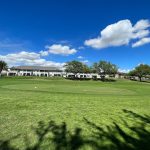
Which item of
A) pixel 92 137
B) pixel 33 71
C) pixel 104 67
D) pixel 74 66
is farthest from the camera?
pixel 33 71

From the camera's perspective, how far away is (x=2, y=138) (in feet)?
19.6

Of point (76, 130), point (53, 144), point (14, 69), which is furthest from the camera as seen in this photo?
point (14, 69)

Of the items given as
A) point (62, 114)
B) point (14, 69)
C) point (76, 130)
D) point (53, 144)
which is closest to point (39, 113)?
point (62, 114)

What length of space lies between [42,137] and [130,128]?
3193 mm

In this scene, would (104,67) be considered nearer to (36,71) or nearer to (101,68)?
(101,68)

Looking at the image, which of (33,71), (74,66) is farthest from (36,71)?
(74,66)

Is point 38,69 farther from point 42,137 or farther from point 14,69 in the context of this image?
point 42,137

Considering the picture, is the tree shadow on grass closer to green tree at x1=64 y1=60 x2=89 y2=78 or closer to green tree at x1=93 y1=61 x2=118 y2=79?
green tree at x1=93 y1=61 x2=118 y2=79

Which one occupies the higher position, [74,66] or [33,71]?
[74,66]

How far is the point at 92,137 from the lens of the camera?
636cm

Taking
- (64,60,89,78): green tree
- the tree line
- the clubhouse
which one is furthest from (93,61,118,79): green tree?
the clubhouse

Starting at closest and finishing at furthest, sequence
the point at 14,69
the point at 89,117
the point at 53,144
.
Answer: the point at 53,144 < the point at 89,117 < the point at 14,69

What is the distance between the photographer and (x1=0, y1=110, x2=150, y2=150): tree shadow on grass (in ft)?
18.5

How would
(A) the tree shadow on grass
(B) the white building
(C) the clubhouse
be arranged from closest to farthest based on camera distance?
(A) the tree shadow on grass
(C) the clubhouse
(B) the white building
